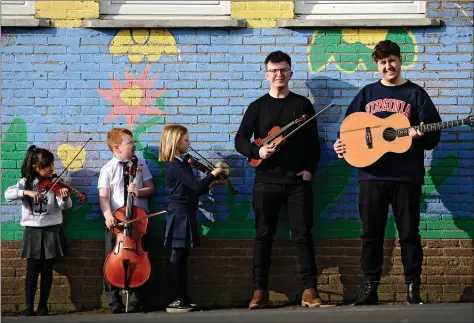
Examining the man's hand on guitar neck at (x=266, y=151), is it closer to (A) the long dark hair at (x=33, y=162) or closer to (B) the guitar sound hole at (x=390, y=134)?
(B) the guitar sound hole at (x=390, y=134)

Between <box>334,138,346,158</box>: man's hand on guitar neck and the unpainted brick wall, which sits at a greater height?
<box>334,138,346,158</box>: man's hand on guitar neck

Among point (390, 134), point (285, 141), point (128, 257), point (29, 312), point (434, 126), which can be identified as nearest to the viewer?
point (434, 126)

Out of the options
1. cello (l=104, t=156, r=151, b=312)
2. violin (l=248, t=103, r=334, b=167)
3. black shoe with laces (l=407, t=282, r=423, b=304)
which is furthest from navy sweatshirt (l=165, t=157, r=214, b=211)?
black shoe with laces (l=407, t=282, r=423, b=304)

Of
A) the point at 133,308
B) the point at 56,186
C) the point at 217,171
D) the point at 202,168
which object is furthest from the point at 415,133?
the point at 56,186

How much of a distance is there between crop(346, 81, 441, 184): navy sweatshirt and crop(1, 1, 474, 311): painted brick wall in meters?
0.62

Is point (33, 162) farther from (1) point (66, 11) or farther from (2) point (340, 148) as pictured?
(2) point (340, 148)

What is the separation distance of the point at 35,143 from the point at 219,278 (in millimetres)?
2143

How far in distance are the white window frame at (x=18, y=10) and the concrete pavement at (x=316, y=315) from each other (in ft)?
9.40

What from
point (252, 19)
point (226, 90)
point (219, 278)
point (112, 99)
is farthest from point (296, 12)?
point (219, 278)

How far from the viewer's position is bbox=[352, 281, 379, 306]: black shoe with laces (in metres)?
8.55

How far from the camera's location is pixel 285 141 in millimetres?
8750

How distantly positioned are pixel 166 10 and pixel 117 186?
5.70ft

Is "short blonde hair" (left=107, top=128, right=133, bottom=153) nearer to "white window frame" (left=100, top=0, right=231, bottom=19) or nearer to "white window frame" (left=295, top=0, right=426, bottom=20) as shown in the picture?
"white window frame" (left=100, top=0, right=231, bottom=19)

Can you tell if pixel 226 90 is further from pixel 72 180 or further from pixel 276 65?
pixel 72 180
